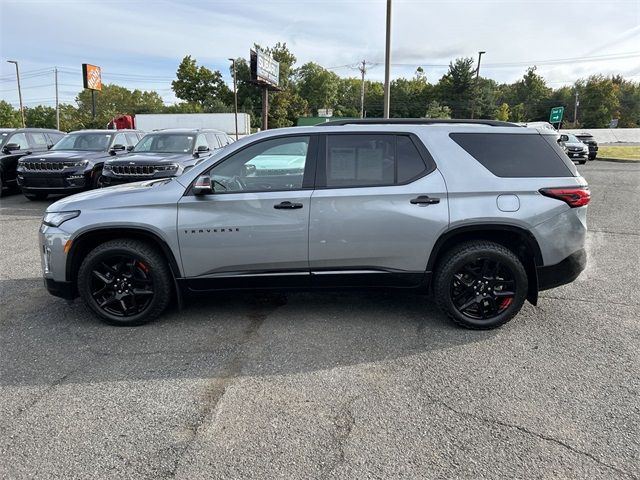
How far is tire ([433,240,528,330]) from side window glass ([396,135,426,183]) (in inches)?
29.5

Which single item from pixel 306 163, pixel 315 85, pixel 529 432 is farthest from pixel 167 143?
pixel 315 85

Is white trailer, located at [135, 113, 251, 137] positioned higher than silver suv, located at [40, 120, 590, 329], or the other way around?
white trailer, located at [135, 113, 251, 137]

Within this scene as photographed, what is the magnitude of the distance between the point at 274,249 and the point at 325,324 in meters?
→ 0.85

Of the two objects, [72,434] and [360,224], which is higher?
[360,224]

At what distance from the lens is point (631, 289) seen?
505 cm

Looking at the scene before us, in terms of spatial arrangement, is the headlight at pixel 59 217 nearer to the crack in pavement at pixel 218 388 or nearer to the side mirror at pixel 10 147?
the crack in pavement at pixel 218 388

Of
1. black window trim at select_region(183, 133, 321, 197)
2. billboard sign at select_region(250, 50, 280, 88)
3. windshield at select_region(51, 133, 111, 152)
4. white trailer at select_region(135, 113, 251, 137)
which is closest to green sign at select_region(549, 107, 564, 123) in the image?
billboard sign at select_region(250, 50, 280, 88)

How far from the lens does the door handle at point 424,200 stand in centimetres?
381

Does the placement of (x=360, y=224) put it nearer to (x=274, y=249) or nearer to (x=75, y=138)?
(x=274, y=249)

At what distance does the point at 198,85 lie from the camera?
77875mm

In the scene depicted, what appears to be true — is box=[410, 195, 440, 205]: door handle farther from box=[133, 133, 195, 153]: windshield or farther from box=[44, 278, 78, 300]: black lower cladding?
box=[133, 133, 195, 153]: windshield

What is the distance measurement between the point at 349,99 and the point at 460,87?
39.0 meters

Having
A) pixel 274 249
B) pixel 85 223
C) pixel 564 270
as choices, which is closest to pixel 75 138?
pixel 85 223

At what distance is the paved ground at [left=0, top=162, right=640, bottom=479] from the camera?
7.86ft
